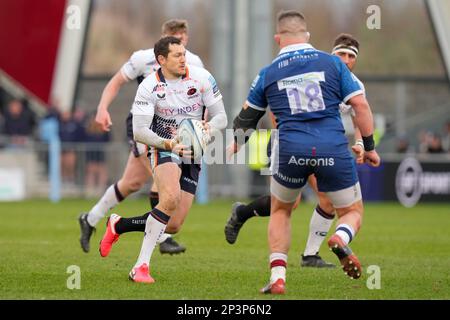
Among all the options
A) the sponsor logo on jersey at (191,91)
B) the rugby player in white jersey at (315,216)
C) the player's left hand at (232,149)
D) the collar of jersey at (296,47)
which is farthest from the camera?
the rugby player in white jersey at (315,216)

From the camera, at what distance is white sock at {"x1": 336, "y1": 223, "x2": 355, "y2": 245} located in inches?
332

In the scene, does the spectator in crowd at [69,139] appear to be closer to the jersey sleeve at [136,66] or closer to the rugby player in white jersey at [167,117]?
the jersey sleeve at [136,66]

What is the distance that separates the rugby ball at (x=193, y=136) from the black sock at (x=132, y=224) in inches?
34.0

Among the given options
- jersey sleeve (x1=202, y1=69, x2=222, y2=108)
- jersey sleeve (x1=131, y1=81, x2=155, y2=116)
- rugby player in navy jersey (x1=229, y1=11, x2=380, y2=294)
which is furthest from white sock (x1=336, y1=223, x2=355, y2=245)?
jersey sleeve (x1=131, y1=81, x2=155, y2=116)

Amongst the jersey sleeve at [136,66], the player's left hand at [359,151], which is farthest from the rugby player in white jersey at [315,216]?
the jersey sleeve at [136,66]

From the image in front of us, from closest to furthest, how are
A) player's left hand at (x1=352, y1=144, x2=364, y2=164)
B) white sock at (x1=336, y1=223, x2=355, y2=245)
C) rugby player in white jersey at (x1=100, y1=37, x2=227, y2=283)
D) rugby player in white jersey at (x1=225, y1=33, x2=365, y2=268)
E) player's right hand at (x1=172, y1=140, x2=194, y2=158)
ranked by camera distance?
white sock at (x1=336, y1=223, x2=355, y2=245)
player's right hand at (x1=172, y1=140, x2=194, y2=158)
rugby player in white jersey at (x1=100, y1=37, x2=227, y2=283)
player's left hand at (x1=352, y1=144, x2=364, y2=164)
rugby player in white jersey at (x1=225, y1=33, x2=365, y2=268)

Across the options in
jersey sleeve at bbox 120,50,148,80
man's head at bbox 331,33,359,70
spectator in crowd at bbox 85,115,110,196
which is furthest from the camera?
spectator in crowd at bbox 85,115,110,196

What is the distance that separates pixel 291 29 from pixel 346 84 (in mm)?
625

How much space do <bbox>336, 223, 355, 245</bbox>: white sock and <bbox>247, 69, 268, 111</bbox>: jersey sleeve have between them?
1.15 m

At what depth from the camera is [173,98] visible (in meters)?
9.78

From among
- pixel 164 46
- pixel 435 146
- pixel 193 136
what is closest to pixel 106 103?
pixel 164 46

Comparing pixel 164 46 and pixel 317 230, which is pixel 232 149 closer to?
pixel 164 46

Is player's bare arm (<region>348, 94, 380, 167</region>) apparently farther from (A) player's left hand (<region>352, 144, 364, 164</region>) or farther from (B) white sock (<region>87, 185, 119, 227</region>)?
(B) white sock (<region>87, 185, 119, 227</region>)

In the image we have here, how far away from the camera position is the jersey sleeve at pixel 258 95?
8.62 meters
